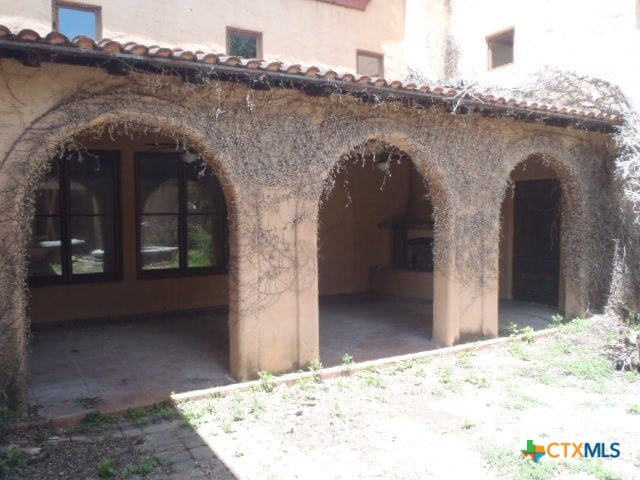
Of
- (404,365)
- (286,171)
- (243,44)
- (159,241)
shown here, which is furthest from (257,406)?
(243,44)

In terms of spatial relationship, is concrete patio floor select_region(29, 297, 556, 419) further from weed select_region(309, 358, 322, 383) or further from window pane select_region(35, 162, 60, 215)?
window pane select_region(35, 162, 60, 215)

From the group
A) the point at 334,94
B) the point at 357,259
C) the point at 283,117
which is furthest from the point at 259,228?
the point at 357,259

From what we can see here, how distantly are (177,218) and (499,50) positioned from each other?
823 centimetres

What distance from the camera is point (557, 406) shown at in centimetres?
566

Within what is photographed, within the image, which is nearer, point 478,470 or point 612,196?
point 478,470

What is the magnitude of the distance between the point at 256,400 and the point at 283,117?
127 inches

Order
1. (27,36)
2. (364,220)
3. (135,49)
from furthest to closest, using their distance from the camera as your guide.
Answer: (364,220) < (135,49) < (27,36)

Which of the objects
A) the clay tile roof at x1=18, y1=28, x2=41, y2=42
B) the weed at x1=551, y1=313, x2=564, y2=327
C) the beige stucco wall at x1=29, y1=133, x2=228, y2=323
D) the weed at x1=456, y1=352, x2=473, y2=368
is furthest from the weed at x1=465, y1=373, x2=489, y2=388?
the clay tile roof at x1=18, y1=28, x2=41, y2=42

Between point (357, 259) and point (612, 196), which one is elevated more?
point (612, 196)

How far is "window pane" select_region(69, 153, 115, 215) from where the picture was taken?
8898 mm

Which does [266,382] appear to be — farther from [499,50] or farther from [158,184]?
[499,50]

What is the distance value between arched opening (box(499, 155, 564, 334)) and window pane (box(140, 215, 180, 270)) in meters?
6.22

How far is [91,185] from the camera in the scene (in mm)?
9039

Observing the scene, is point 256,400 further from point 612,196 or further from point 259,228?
point 612,196
